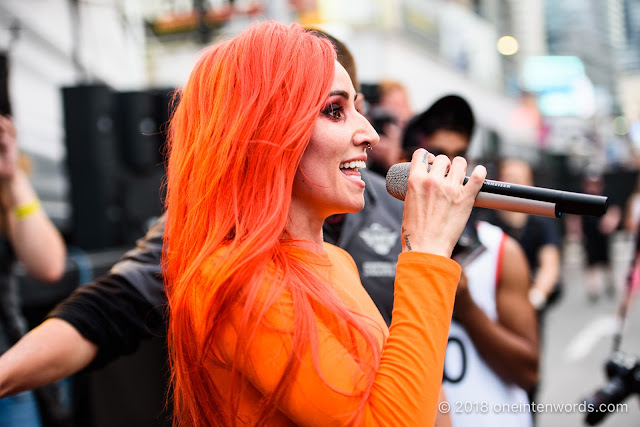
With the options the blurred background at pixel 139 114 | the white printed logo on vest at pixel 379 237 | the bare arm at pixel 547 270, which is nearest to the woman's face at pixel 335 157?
the blurred background at pixel 139 114

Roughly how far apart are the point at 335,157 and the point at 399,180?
0.19 m

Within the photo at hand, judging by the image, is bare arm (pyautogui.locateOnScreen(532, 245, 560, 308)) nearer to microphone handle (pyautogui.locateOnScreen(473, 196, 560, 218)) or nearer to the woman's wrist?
microphone handle (pyautogui.locateOnScreen(473, 196, 560, 218))

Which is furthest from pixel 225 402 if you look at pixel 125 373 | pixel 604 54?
pixel 604 54

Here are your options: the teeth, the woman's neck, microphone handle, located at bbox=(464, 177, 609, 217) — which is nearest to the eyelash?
the teeth

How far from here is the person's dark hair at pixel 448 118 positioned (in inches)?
103

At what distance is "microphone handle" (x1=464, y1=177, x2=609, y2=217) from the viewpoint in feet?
3.97

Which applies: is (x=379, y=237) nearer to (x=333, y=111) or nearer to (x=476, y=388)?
(x=476, y=388)

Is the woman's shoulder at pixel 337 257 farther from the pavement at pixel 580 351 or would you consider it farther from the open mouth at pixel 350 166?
the pavement at pixel 580 351

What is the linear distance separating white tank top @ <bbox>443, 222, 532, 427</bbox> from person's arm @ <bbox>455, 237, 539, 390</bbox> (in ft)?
0.13

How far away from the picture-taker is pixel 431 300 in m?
1.17

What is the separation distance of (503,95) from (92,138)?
2859 cm

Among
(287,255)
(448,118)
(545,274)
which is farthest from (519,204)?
(545,274)

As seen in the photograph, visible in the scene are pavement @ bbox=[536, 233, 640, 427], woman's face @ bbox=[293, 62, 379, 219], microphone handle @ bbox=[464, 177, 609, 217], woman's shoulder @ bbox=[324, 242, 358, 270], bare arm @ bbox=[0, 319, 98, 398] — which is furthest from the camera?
pavement @ bbox=[536, 233, 640, 427]

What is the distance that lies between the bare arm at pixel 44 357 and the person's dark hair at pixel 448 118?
5.70ft
